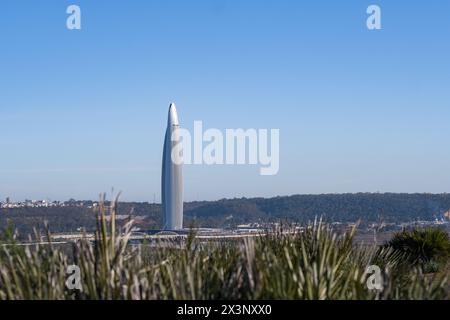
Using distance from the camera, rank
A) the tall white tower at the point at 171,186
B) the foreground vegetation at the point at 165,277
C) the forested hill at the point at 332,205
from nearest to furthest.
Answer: the foreground vegetation at the point at 165,277 → the forested hill at the point at 332,205 → the tall white tower at the point at 171,186

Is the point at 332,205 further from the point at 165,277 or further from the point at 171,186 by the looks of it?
the point at 165,277

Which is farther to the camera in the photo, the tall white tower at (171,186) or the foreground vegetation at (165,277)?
the tall white tower at (171,186)

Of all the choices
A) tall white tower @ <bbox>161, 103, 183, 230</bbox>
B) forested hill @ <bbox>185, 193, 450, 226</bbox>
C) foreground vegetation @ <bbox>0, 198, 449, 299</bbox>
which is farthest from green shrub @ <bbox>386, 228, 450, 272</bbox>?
tall white tower @ <bbox>161, 103, 183, 230</bbox>

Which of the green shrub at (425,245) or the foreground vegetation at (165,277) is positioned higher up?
the foreground vegetation at (165,277)

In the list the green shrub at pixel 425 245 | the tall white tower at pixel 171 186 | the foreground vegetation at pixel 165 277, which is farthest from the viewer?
the tall white tower at pixel 171 186

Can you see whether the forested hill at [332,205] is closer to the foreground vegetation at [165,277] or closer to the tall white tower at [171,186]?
the tall white tower at [171,186]

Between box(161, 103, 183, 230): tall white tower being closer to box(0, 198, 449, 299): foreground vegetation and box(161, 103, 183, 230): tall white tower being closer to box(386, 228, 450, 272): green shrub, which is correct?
box(386, 228, 450, 272): green shrub

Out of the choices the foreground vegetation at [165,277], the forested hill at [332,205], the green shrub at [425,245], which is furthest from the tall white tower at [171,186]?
the foreground vegetation at [165,277]

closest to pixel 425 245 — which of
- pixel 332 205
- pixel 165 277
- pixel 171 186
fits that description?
pixel 165 277

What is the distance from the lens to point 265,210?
59.9 m
